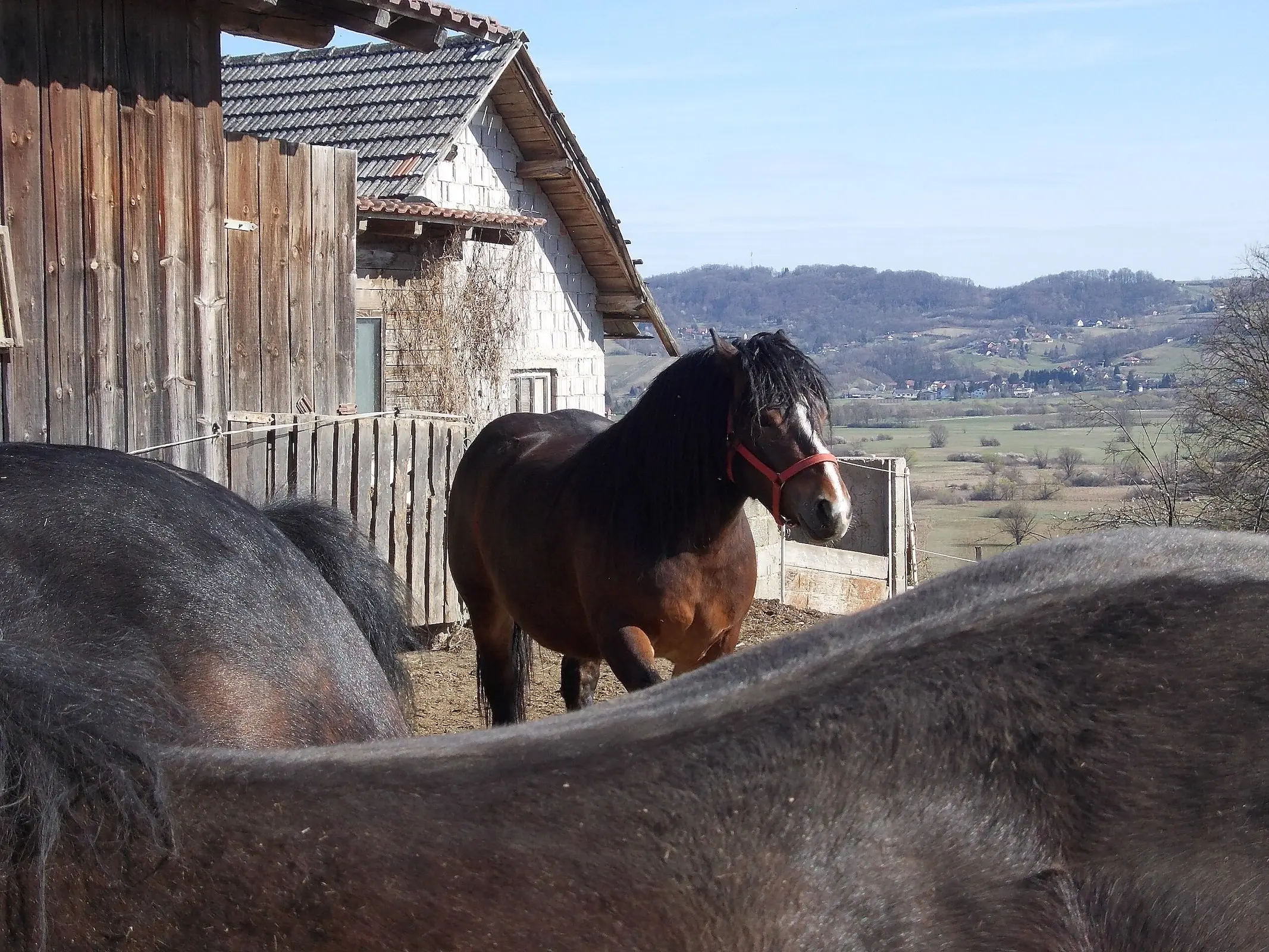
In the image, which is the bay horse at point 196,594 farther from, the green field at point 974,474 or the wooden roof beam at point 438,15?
the wooden roof beam at point 438,15

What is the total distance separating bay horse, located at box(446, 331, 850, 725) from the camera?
4609 millimetres

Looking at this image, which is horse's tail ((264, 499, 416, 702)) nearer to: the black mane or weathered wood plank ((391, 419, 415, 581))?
the black mane

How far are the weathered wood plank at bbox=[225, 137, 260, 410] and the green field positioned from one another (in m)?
4.08

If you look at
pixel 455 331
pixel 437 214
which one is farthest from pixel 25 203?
pixel 455 331

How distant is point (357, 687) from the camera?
2422 mm

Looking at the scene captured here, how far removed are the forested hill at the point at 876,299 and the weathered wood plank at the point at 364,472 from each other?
83190 millimetres

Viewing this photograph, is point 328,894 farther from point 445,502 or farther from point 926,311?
point 926,311

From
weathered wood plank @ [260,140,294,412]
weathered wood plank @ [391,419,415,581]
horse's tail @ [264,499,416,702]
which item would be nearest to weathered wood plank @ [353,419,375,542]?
weathered wood plank @ [391,419,415,581]

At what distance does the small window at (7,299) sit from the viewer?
221 inches

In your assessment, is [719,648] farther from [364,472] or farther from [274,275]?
[364,472]

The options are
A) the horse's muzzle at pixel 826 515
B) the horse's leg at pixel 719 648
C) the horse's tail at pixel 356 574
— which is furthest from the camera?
the horse's leg at pixel 719 648

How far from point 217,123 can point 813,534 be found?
13.6ft

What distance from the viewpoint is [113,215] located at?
6.11 meters

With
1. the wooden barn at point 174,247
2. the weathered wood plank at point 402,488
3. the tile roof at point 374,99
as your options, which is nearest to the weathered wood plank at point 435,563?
the weathered wood plank at point 402,488
